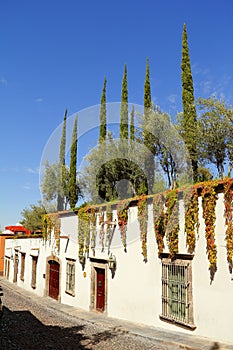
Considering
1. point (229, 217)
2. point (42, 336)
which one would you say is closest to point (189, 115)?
point (229, 217)

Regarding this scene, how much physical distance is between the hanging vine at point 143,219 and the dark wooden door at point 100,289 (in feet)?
10.3

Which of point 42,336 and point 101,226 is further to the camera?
point 101,226

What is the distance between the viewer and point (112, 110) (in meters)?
22.8

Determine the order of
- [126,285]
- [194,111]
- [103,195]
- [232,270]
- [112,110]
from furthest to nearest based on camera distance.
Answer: [112,110] < [103,195] < [194,111] < [126,285] < [232,270]

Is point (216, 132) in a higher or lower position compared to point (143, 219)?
higher

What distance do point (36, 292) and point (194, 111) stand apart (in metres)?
14.4

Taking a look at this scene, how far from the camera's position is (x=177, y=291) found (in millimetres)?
9125

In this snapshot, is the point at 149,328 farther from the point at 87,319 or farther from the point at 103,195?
the point at 103,195

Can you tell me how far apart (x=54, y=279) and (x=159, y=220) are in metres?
9.54

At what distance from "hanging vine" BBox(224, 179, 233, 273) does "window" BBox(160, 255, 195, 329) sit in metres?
1.34

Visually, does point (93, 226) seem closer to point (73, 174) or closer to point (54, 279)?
point (54, 279)

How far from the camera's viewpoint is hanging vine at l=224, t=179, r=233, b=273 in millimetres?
7742

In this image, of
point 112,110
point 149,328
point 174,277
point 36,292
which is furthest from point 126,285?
point 112,110

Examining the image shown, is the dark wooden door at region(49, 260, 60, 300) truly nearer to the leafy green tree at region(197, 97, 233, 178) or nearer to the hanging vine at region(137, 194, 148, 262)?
the hanging vine at region(137, 194, 148, 262)
